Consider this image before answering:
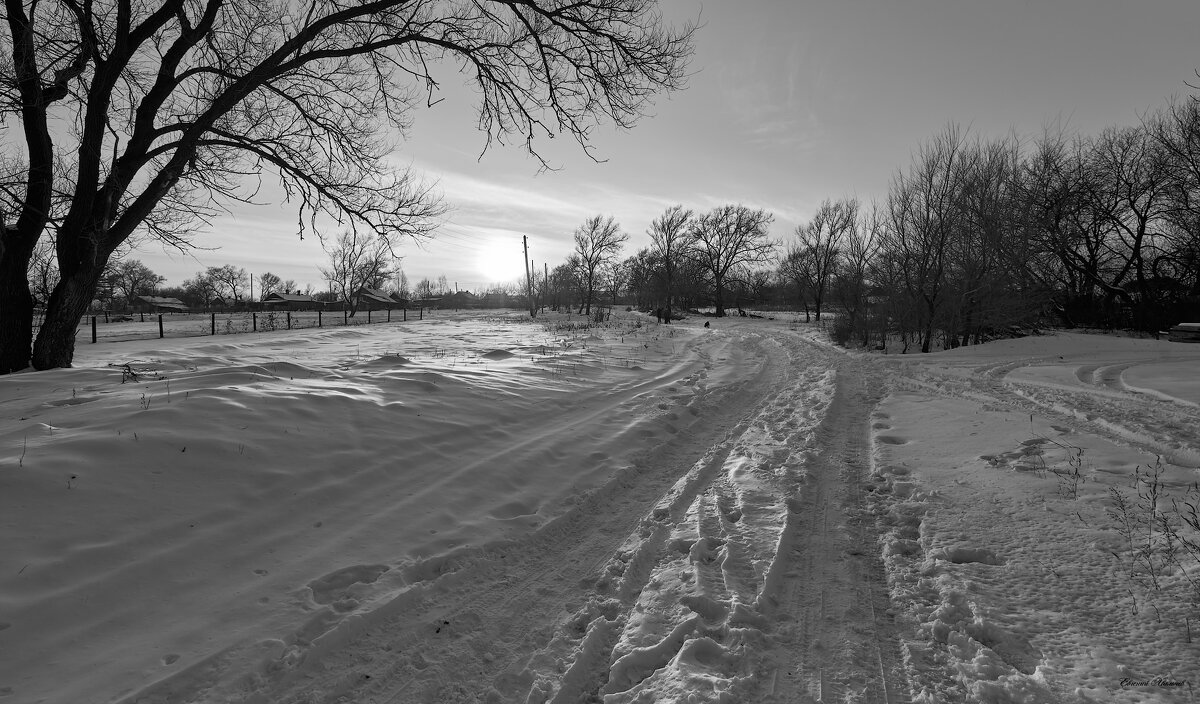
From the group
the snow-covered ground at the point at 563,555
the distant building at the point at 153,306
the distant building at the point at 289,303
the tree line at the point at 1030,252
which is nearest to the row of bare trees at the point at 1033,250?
the tree line at the point at 1030,252

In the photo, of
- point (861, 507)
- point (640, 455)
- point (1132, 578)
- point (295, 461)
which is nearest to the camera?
point (1132, 578)

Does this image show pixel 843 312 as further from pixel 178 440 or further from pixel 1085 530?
pixel 178 440

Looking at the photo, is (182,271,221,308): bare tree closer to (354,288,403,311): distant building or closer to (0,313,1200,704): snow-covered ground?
(354,288,403,311): distant building

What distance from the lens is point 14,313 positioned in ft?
26.6

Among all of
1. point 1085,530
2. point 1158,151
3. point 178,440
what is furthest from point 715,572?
point 1158,151

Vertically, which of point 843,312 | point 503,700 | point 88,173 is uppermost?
point 88,173

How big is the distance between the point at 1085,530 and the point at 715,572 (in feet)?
8.72

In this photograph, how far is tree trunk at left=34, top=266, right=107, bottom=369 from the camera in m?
8.09

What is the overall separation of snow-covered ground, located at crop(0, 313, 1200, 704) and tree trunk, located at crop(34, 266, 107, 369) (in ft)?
7.26

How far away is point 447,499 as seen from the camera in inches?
171

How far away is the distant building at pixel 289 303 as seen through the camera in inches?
3116

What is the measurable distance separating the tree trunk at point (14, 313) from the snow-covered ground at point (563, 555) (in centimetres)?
246

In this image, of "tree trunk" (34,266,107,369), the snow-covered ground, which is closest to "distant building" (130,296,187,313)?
"tree trunk" (34,266,107,369)

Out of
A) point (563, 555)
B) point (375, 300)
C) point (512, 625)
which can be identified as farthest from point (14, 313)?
point (375, 300)
